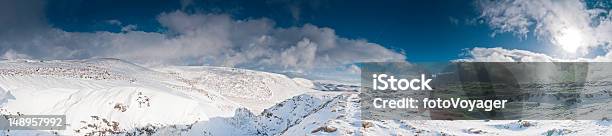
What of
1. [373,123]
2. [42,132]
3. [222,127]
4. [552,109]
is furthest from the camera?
[222,127]

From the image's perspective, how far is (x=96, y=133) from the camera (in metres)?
40.6

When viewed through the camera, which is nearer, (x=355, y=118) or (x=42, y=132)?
(x=355, y=118)

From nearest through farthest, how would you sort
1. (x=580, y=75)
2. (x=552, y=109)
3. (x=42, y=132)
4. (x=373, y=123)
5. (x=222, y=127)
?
(x=373, y=123)
(x=552, y=109)
(x=42, y=132)
(x=580, y=75)
(x=222, y=127)

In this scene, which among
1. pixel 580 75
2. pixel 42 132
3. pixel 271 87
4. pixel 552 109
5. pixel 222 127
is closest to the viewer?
pixel 552 109

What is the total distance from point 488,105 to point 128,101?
1052 inches

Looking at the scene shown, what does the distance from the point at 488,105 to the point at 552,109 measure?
3.51 meters

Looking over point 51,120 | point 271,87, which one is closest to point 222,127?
point 51,120

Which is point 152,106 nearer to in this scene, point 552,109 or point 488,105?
point 488,105

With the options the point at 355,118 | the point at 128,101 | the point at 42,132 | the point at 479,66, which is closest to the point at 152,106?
the point at 128,101

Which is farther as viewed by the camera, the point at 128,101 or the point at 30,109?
the point at 128,101

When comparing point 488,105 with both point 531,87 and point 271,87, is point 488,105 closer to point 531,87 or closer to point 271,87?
point 531,87

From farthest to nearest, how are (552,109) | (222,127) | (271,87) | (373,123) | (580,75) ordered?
(271,87), (222,127), (580,75), (552,109), (373,123)

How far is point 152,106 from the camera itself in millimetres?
45750

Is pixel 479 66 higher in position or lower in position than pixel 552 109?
higher
